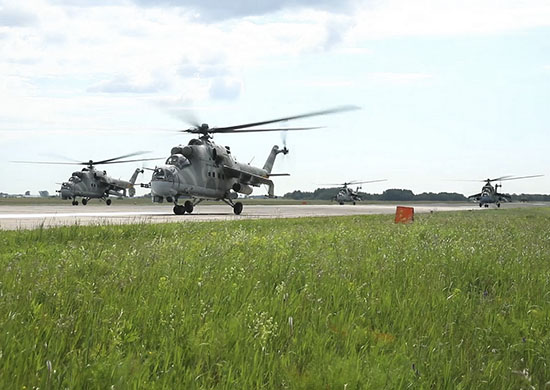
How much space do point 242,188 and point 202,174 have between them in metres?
4.16

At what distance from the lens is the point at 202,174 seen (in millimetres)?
31719

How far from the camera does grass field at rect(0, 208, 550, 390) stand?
3.03m

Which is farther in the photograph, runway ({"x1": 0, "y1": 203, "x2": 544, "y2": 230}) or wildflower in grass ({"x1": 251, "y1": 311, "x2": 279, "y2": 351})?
runway ({"x1": 0, "y1": 203, "x2": 544, "y2": 230})

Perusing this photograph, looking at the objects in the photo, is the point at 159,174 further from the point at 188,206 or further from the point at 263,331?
the point at 263,331

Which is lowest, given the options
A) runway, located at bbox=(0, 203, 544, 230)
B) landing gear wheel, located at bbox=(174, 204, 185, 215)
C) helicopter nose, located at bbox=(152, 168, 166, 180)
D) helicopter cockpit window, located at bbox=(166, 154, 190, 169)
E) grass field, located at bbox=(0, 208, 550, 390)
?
grass field, located at bbox=(0, 208, 550, 390)

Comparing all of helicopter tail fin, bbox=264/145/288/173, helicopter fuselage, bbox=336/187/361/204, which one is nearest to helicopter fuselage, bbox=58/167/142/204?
helicopter tail fin, bbox=264/145/288/173

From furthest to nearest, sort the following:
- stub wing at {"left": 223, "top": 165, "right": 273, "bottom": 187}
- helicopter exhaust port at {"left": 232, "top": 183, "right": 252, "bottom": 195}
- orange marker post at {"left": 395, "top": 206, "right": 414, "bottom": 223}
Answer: helicopter exhaust port at {"left": 232, "top": 183, "right": 252, "bottom": 195}, stub wing at {"left": 223, "top": 165, "right": 273, "bottom": 187}, orange marker post at {"left": 395, "top": 206, "right": 414, "bottom": 223}

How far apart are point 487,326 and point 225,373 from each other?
8.03 feet

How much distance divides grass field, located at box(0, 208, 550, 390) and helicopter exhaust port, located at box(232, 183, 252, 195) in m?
27.6

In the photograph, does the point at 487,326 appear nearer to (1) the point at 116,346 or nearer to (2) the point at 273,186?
(1) the point at 116,346

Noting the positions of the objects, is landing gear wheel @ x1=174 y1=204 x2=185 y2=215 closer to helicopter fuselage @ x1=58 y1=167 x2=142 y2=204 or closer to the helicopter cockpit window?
the helicopter cockpit window

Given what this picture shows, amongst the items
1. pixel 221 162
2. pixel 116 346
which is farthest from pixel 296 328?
pixel 221 162

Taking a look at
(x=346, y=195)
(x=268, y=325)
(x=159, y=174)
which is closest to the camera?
(x=268, y=325)

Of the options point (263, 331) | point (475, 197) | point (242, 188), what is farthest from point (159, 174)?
point (475, 197)
